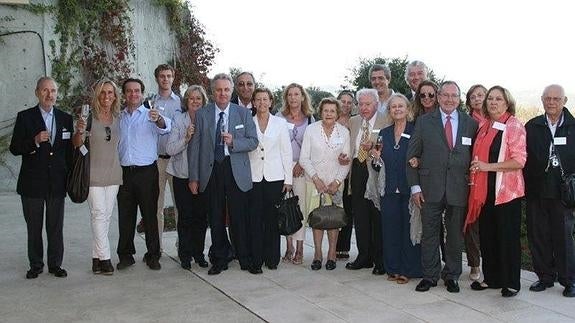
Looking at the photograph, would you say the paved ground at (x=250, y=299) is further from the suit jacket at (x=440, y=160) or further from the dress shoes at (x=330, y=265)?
the suit jacket at (x=440, y=160)

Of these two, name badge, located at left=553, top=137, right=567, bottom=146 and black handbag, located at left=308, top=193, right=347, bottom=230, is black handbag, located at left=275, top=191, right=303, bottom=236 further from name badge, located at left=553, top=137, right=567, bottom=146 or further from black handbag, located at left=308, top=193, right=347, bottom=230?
name badge, located at left=553, top=137, right=567, bottom=146

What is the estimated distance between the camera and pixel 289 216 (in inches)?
225

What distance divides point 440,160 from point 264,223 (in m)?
1.88

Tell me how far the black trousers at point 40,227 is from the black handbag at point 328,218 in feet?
7.87

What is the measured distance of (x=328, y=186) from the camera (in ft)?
19.1

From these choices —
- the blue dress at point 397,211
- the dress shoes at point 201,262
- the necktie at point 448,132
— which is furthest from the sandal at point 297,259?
the necktie at point 448,132

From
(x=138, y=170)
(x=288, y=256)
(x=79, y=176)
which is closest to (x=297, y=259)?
(x=288, y=256)

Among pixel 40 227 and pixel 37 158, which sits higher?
pixel 37 158

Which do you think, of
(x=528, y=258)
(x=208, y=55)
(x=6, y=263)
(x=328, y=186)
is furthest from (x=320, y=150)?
(x=208, y=55)

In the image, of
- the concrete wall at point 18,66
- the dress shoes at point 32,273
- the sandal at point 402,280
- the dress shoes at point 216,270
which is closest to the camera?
the sandal at point 402,280

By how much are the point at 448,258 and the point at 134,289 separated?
107 inches

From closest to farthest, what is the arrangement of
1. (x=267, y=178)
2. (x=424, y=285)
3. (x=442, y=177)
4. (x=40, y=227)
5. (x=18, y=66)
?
(x=442, y=177), (x=424, y=285), (x=40, y=227), (x=267, y=178), (x=18, y=66)

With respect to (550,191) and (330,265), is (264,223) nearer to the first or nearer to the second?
(330,265)

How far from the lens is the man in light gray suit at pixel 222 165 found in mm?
5629
